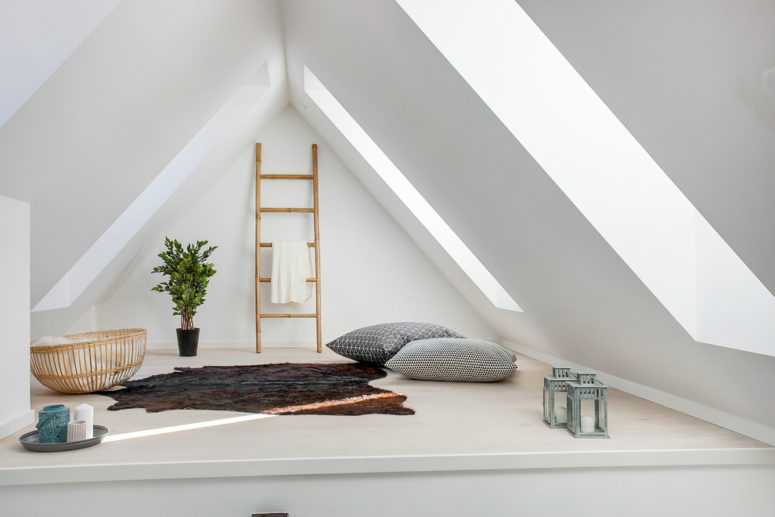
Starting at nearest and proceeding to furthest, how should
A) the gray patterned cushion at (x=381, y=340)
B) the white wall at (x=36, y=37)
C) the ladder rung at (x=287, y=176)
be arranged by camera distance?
the white wall at (x=36, y=37) → the gray patterned cushion at (x=381, y=340) → the ladder rung at (x=287, y=176)

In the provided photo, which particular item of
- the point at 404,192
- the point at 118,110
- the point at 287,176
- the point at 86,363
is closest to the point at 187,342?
the point at 287,176

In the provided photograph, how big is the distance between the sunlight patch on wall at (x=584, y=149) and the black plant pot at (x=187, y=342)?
2.79 metres

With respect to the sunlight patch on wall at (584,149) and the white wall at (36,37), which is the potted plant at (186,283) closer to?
the white wall at (36,37)

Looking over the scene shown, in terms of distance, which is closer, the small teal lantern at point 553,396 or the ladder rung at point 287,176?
the small teal lantern at point 553,396

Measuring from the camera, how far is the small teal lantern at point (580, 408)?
1.88 meters

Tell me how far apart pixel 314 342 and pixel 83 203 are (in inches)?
90.5

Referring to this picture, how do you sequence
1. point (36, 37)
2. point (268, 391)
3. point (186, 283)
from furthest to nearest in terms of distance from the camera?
point (186, 283) → point (268, 391) → point (36, 37)

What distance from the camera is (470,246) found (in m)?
3.25

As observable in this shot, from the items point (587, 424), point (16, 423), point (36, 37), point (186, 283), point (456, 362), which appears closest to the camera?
point (36, 37)

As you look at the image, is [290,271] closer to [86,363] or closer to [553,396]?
[86,363]

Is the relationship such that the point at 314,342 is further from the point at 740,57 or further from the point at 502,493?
the point at 740,57

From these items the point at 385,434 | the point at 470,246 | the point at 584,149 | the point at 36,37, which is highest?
the point at 36,37

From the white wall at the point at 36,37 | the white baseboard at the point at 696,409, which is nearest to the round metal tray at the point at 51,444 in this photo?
the white wall at the point at 36,37

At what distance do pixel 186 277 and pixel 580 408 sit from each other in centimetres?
297
